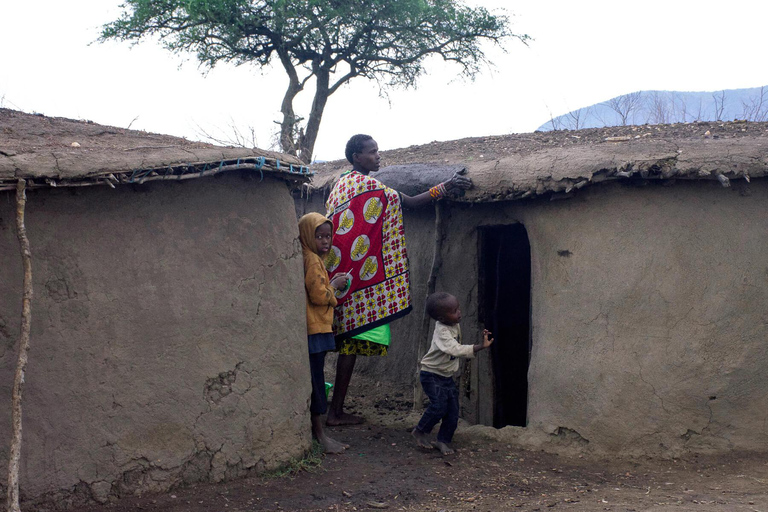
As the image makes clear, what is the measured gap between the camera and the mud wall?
451cm

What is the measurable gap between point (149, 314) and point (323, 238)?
123 centimetres

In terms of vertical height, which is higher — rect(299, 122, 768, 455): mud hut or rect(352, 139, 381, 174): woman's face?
rect(352, 139, 381, 174): woman's face

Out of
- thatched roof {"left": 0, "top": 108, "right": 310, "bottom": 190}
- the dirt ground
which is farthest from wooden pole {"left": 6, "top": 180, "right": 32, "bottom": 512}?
the dirt ground

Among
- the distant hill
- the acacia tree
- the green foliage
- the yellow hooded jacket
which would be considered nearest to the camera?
the green foliage

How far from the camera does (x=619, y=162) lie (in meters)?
4.56

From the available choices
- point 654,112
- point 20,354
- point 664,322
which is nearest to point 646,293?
point 664,322

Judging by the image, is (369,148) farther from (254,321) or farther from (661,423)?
(661,423)

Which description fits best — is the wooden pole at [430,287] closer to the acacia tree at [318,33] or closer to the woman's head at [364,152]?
the woman's head at [364,152]

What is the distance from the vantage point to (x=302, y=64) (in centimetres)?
1691

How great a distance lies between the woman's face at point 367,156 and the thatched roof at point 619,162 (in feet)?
2.09

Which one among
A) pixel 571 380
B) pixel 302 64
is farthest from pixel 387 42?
pixel 571 380

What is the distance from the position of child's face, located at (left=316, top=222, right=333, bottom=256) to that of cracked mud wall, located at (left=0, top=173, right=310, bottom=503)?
0.21 metres

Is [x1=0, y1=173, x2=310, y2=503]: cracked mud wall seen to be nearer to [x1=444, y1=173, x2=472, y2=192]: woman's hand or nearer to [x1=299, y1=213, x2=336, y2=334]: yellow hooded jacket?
[x1=299, y1=213, x2=336, y2=334]: yellow hooded jacket

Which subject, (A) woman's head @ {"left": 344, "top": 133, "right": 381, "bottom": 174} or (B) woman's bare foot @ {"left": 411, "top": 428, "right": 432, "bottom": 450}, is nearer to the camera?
(B) woman's bare foot @ {"left": 411, "top": 428, "right": 432, "bottom": 450}
